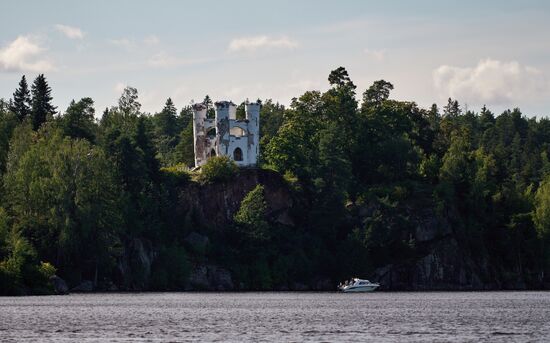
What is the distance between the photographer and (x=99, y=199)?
11456 centimetres

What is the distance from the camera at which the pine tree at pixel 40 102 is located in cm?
14462

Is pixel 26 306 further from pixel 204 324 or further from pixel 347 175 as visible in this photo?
pixel 347 175

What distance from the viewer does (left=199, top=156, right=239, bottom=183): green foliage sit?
13125 centimetres

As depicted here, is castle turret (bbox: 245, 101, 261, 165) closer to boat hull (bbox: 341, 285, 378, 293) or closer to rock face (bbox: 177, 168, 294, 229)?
rock face (bbox: 177, 168, 294, 229)

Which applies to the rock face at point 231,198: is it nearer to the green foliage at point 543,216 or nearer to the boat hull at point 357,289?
the boat hull at point 357,289

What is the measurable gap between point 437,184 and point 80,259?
4952 cm

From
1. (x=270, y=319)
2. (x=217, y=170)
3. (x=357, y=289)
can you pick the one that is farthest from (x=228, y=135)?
(x=270, y=319)

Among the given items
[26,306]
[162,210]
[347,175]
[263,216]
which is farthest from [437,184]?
[26,306]

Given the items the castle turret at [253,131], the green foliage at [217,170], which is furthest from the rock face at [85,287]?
the castle turret at [253,131]

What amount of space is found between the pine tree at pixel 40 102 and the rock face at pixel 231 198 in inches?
975

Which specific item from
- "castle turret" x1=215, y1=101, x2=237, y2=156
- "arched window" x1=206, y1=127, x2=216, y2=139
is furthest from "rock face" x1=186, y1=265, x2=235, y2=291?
"arched window" x1=206, y1=127, x2=216, y2=139

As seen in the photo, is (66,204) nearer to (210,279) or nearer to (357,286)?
(210,279)

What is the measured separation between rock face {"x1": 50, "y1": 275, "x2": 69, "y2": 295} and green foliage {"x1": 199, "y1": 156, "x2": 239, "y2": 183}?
27.7 metres

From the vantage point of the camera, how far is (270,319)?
242 feet
